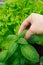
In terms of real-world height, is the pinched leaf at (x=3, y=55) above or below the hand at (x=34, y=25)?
below

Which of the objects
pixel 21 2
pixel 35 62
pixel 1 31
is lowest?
pixel 1 31

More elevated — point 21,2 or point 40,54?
point 40,54

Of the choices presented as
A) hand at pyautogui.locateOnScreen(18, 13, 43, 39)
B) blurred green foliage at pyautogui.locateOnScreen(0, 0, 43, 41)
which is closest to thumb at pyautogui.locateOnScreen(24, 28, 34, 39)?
hand at pyautogui.locateOnScreen(18, 13, 43, 39)

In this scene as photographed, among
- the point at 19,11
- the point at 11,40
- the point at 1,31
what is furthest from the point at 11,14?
the point at 11,40

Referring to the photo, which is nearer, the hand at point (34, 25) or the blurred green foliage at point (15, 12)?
the hand at point (34, 25)

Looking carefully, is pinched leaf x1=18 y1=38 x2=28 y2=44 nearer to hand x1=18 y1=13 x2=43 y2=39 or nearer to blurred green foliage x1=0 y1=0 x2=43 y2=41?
hand x1=18 y1=13 x2=43 y2=39

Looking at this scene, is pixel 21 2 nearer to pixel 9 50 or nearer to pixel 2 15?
pixel 2 15

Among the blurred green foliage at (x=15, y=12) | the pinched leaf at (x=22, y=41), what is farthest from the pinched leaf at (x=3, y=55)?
the blurred green foliage at (x=15, y=12)

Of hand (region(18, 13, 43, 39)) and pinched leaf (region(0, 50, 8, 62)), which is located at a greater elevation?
hand (region(18, 13, 43, 39))

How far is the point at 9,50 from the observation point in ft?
2.57

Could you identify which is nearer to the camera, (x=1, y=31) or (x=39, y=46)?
(x=39, y=46)

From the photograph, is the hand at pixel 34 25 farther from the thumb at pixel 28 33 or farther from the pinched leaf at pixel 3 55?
the pinched leaf at pixel 3 55

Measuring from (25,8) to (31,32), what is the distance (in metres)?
0.85

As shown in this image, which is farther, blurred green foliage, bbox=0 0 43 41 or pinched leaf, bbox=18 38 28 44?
blurred green foliage, bbox=0 0 43 41
